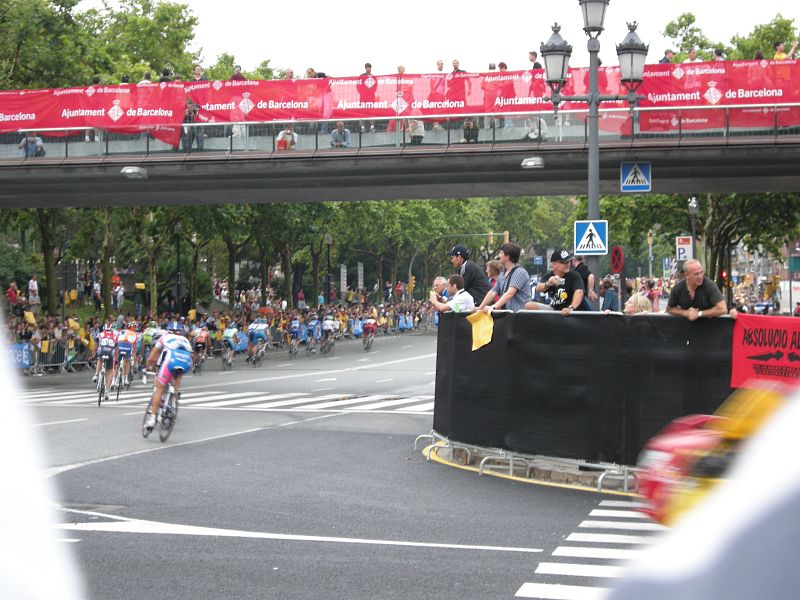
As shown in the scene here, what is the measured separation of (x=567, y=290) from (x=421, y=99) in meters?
14.3

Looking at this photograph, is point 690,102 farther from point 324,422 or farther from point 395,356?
point 395,356

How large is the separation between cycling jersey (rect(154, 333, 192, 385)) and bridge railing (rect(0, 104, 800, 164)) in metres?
12.6

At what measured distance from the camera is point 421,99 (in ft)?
90.9

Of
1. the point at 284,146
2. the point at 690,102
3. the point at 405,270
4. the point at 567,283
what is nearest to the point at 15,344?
the point at 284,146

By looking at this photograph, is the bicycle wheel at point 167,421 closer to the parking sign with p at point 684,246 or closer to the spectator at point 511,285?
the spectator at point 511,285

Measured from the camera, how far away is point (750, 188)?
34125 mm

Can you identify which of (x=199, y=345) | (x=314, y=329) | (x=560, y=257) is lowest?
(x=314, y=329)

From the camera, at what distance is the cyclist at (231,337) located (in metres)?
39.2

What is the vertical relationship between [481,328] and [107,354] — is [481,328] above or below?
above

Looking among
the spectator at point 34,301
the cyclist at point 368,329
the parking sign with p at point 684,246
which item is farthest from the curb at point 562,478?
the spectator at point 34,301

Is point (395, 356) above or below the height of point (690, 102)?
below

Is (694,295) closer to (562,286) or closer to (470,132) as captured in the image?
(562,286)

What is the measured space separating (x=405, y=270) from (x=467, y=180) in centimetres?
7169

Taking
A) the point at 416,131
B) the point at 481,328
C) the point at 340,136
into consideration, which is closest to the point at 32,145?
the point at 340,136
